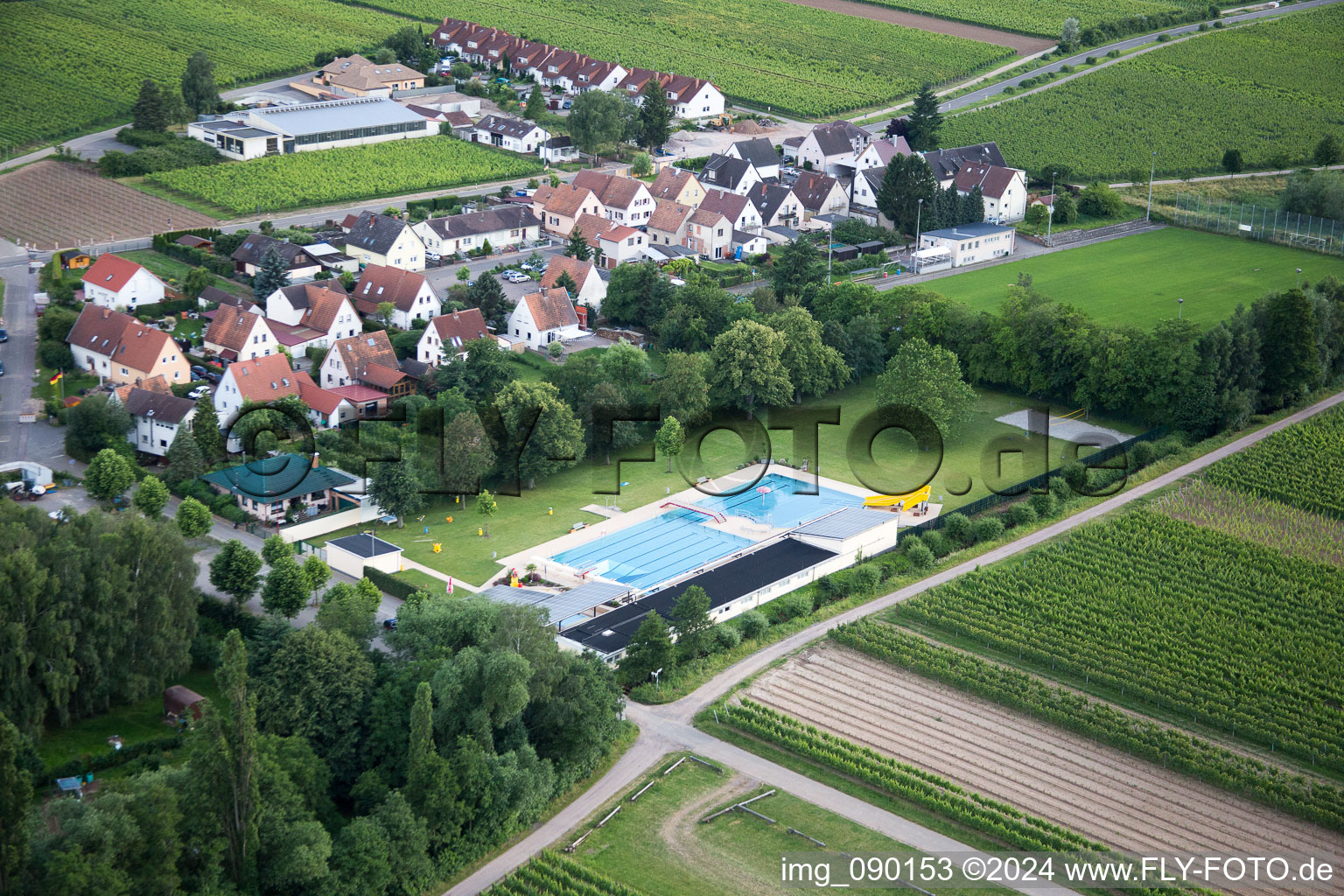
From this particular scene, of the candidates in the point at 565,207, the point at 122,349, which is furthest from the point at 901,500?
the point at 565,207

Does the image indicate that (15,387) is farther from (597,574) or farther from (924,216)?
(924,216)

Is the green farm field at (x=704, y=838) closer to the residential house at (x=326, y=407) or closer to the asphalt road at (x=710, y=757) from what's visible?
the asphalt road at (x=710, y=757)

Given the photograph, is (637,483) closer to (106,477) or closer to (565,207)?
(106,477)

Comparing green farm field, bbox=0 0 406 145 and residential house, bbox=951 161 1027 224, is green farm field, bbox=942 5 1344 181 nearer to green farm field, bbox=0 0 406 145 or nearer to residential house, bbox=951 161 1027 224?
residential house, bbox=951 161 1027 224

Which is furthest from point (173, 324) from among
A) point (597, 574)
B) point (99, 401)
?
point (597, 574)

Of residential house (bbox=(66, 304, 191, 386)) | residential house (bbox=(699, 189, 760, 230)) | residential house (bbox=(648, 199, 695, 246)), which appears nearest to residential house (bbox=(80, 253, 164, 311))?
residential house (bbox=(66, 304, 191, 386))
